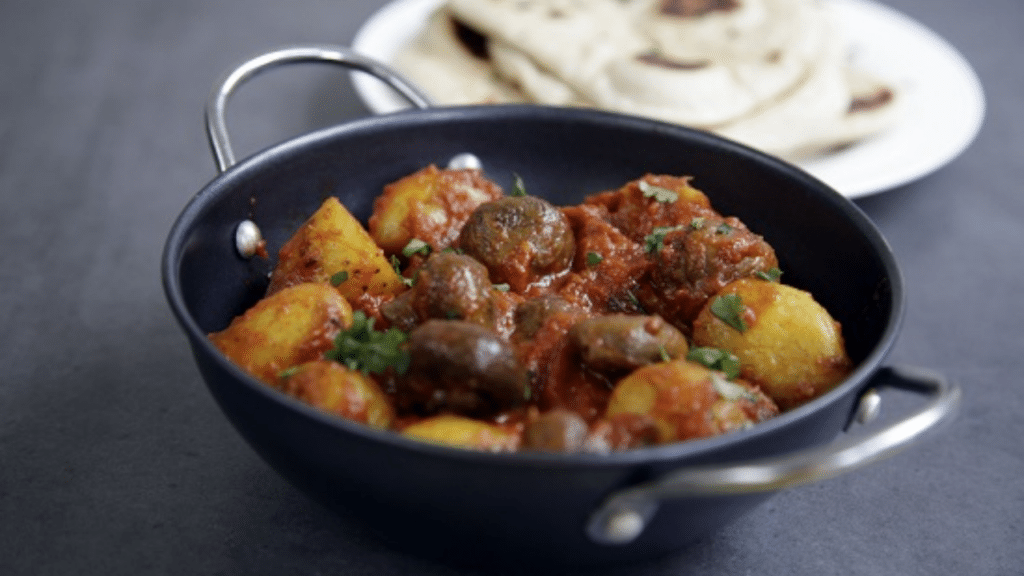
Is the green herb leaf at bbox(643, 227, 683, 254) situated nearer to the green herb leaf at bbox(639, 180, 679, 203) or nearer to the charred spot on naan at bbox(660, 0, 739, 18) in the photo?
the green herb leaf at bbox(639, 180, 679, 203)

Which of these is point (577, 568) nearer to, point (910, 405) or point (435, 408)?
point (435, 408)

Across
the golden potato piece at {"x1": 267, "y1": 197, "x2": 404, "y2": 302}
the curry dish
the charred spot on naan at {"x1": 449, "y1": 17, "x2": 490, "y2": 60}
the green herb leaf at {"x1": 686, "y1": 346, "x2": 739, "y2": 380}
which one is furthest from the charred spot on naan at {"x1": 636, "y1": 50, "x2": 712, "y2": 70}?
the green herb leaf at {"x1": 686, "y1": 346, "x2": 739, "y2": 380}

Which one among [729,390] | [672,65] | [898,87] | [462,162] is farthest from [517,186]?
[898,87]

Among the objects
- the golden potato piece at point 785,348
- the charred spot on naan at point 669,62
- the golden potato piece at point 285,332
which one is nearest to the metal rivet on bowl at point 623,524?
the golden potato piece at point 785,348

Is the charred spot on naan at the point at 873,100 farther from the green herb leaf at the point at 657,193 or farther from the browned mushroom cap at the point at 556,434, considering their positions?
the browned mushroom cap at the point at 556,434

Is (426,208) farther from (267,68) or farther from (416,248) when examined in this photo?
(267,68)

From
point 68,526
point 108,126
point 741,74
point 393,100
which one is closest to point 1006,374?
point 741,74
